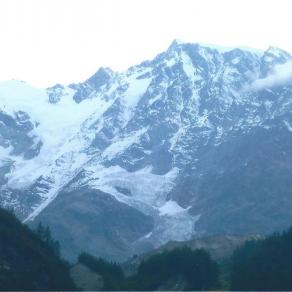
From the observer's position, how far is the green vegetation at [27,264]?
6900 inches

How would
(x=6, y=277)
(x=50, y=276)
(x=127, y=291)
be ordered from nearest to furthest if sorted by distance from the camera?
(x=6, y=277) → (x=50, y=276) → (x=127, y=291)

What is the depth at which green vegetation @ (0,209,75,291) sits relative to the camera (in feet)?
575

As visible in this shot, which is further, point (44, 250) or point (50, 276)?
point (44, 250)

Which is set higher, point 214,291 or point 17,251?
point 17,251

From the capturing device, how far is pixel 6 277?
16788 cm

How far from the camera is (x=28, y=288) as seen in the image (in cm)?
16838

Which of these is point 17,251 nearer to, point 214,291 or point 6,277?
point 6,277

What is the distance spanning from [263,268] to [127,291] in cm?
2979

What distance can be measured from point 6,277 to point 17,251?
18.0 m

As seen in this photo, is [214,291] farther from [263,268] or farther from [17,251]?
[17,251]

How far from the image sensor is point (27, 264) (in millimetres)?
183875

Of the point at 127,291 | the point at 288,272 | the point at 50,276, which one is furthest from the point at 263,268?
the point at 50,276

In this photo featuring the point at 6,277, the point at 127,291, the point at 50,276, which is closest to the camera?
the point at 6,277

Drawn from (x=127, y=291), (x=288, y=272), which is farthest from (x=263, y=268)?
(x=127, y=291)
